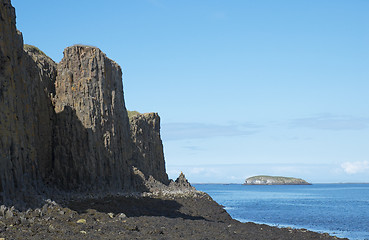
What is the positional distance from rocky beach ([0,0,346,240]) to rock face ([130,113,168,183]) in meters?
1.76

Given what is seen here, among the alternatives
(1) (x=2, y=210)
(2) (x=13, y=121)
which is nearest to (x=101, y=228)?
(1) (x=2, y=210)

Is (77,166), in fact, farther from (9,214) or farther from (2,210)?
(9,214)

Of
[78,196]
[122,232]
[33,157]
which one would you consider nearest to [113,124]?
[78,196]

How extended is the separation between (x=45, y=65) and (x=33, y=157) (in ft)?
74.0

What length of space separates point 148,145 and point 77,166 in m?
41.0

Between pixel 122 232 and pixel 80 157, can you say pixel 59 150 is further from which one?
pixel 122 232

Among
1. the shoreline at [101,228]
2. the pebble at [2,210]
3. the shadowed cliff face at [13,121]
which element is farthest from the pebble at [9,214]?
the shadowed cliff face at [13,121]

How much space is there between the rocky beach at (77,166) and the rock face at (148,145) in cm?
176

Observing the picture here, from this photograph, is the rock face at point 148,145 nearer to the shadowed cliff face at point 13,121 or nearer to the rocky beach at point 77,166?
the rocky beach at point 77,166

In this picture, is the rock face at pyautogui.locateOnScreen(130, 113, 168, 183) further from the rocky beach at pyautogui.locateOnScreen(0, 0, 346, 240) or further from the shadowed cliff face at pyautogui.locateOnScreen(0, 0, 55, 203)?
the shadowed cliff face at pyautogui.locateOnScreen(0, 0, 55, 203)

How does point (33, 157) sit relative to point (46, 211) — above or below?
above

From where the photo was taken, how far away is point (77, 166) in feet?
204

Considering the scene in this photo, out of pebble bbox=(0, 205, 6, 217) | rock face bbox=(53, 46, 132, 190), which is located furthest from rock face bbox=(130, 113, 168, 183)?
pebble bbox=(0, 205, 6, 217)

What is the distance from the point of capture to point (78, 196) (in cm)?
5500
